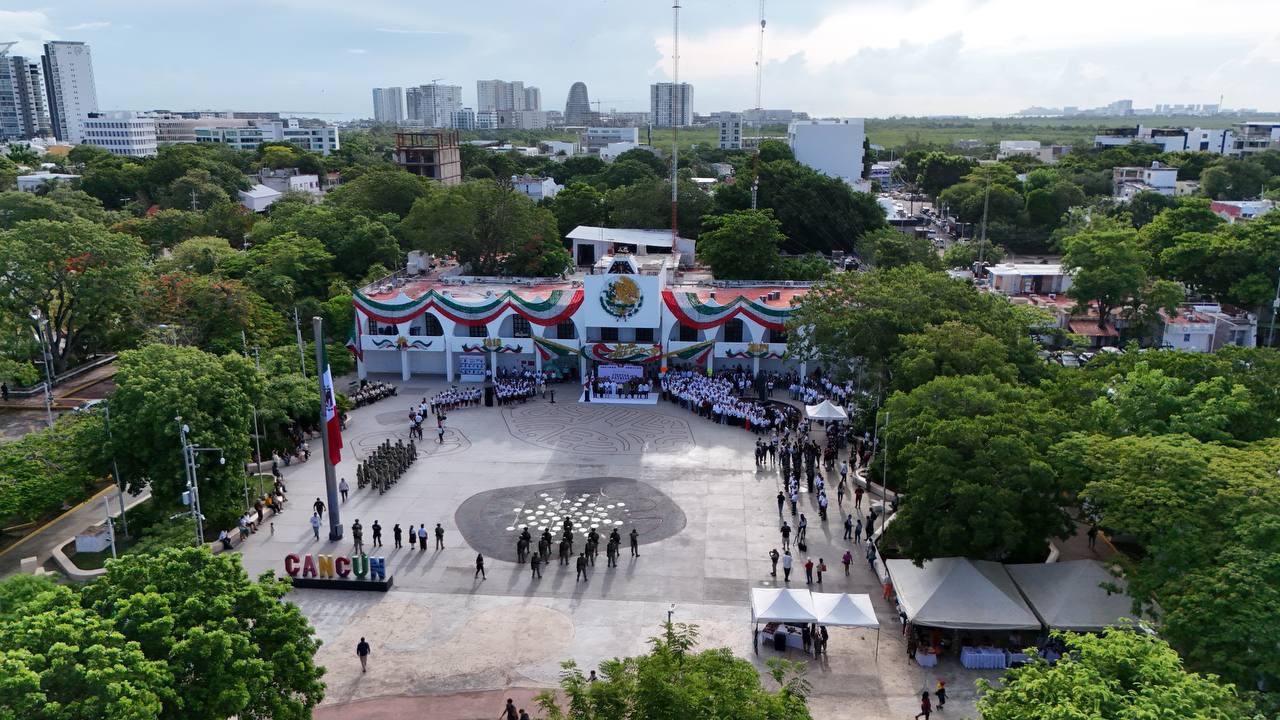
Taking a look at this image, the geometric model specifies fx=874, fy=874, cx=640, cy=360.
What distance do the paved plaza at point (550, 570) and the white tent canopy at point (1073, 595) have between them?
2.43 m

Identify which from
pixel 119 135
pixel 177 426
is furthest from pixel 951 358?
pixel 119 135

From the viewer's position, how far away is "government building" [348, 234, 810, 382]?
1543 inches

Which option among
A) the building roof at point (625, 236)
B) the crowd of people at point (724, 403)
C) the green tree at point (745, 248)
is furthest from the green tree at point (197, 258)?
the green tree at point (745, 248)

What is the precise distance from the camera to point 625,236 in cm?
5862

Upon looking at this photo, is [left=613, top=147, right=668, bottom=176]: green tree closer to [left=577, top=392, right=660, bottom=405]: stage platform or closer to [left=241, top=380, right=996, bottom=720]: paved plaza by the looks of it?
[left=577, top=392, right=660, bottom=405]: stage platform

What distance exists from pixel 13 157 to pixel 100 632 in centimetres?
10471

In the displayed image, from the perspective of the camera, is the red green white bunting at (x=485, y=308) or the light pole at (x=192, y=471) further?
the red green white bunting at (x=485, y=308)

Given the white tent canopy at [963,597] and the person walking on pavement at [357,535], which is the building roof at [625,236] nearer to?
the person walking on pavement at [357,535]

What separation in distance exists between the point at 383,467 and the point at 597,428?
354 inches

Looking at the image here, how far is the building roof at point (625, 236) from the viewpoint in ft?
188

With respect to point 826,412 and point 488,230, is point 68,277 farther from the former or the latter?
point 826,412

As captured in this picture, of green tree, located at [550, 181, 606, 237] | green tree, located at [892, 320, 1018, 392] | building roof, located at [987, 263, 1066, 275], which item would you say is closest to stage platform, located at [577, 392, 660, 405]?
green tree, located at [892, 320, 1018, 392]

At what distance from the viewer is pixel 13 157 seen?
9450 centimetres

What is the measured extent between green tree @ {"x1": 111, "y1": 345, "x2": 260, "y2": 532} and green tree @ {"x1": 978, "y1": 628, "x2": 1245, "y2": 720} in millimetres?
20340
